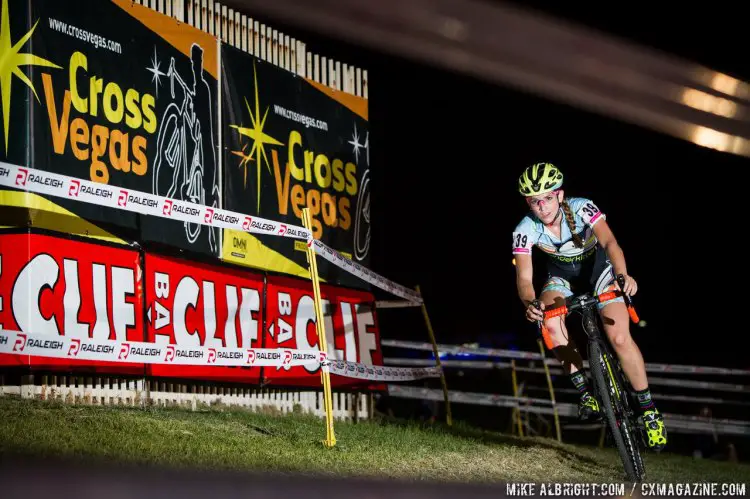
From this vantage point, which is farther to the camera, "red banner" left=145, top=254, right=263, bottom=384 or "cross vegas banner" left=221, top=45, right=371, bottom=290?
"cross vegas banner" left=221, top=45, right=371, bottom=290

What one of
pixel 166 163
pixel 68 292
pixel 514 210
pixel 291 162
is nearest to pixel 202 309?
pixel 166 163

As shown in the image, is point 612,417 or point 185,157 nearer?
point 612,417

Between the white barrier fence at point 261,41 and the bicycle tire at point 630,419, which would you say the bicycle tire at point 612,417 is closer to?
the bicycle tire at point 630,419

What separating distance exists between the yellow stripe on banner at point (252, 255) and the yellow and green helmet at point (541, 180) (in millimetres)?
3347

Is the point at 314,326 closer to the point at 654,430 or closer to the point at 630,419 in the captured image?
the point at 630,419

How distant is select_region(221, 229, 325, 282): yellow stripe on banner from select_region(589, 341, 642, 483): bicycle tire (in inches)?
154

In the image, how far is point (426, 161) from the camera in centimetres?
3241

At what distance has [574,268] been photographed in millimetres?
8695

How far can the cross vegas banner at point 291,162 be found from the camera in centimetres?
1114

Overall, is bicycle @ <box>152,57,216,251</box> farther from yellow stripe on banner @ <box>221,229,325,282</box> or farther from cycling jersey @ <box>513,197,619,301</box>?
cycling jersey @ <box>513,197,619,301</box>

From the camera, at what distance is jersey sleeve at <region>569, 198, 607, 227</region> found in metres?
8.34

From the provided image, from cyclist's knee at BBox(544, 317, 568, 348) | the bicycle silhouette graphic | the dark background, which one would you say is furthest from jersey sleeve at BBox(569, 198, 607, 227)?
the dark background

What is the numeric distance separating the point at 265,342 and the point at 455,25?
44.1 ft

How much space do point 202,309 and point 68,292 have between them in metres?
1.90
